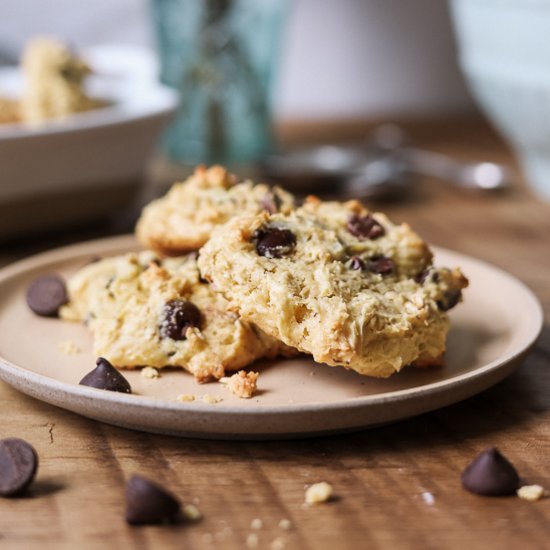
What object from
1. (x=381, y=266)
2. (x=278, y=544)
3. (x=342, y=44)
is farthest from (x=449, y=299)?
(x=342, y=44)

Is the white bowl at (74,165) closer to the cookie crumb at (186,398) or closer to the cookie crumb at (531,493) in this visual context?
the cookie crumb at (186,398)

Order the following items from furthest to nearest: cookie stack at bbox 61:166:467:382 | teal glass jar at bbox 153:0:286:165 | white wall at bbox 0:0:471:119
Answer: white wall at bbox 0:0:471:119 → teal glass jar at bbox 153:0:286:165 → cookie stack at bbox 61:166:467:382

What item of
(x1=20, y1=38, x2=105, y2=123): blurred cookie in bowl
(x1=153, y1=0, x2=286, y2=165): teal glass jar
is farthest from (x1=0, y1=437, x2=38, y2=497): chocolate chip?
(x1=153, y1=0, x2=286, y2=165): teal glass jar

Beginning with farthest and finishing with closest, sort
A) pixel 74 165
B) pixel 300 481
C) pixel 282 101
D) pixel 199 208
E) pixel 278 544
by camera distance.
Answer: pixel 282 101 → pixel 74 165 → pixel 199 208 → pixel 300 481 → pixel 278 544

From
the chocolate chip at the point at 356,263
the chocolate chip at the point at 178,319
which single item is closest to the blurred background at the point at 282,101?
the chocolate chip at the point at 178,319

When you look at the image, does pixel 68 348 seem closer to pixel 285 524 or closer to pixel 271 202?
pixel 271 202

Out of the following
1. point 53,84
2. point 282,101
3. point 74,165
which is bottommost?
point 282,101

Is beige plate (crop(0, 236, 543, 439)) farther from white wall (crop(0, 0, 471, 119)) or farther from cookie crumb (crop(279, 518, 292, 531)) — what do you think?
white wall (crop(0, 0, 471, 119))
